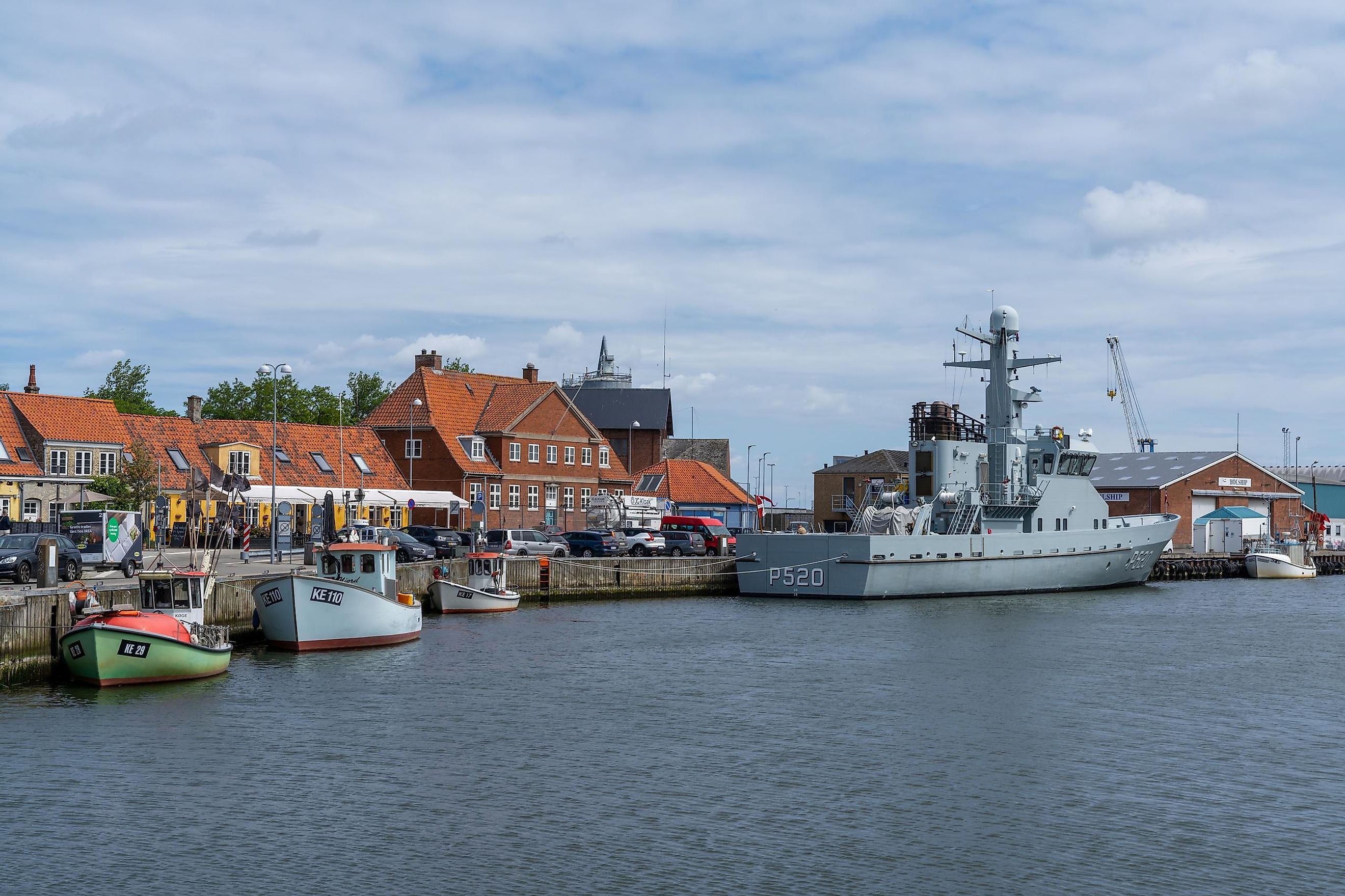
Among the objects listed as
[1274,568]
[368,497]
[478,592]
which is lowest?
[1274,568]

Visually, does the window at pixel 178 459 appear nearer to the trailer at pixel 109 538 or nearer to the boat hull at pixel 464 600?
the trailer at pixel 109 538

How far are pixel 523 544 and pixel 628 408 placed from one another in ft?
207

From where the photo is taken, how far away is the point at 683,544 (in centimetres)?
7038

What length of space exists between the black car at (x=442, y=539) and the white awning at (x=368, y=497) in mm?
3936

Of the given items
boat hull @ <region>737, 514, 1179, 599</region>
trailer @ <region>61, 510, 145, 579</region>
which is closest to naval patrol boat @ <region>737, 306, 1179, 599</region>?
boat hull @ <region>737, 514, 1179, 599</region>

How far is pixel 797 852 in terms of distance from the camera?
1886 cm

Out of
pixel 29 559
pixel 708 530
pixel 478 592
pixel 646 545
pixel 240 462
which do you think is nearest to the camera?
pixel 29 559

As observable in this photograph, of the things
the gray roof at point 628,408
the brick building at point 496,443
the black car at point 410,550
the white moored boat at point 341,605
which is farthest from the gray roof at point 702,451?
the white moored boat at point 341,605

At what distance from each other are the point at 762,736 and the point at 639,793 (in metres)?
5.37

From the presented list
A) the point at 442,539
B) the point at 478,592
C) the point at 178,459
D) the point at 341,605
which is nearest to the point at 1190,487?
the point at 442,539

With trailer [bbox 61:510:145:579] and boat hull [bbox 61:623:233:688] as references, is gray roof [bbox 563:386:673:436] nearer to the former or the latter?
trailer [bbox 61:510:145:579]

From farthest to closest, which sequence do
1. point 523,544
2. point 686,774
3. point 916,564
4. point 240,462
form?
1. point 240,462
2. point 523,544
3. point 916,564
4. point 686,774

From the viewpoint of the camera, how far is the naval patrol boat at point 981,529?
5672 cm

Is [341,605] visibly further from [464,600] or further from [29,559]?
[464,600]
